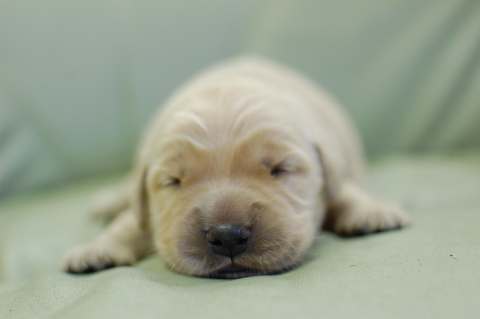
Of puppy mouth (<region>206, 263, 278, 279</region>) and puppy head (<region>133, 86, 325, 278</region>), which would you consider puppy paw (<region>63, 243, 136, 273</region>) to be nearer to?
puppy head (<region>133, 86, 325, 278</region>)

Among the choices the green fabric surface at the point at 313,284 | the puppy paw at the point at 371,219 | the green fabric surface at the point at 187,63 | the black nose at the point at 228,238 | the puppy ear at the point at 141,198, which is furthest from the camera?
the green fabric surface at the point at 187,63

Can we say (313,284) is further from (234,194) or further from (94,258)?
(94,258)

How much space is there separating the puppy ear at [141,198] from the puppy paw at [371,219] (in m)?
1.26

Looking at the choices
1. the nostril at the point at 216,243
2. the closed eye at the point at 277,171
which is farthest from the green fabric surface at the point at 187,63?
the nostril at the point at 216,243

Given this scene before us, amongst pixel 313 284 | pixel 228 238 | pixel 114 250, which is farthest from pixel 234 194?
pixel 114 250

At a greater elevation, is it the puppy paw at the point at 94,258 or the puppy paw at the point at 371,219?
the puppy paw at the point at 371,219

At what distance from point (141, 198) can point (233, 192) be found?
Result: 2.96ft

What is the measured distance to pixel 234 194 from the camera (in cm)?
207

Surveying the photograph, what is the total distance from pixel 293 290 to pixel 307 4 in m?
3.62

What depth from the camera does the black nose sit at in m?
1.90

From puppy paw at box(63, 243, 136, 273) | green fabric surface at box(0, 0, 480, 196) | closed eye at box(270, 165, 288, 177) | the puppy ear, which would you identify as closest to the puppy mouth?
closed eye at box(270, 165, 288, 177)

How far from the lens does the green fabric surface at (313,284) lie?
52.0 inches

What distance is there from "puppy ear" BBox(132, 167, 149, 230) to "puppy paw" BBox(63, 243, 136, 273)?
0.31 metres

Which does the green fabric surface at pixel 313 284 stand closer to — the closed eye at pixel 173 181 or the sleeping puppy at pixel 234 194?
the sleeping puppy at pixel 234 194
